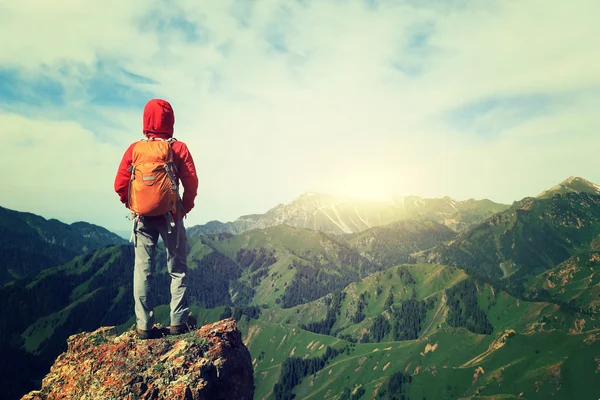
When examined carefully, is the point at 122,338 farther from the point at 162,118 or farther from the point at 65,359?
the point at 162,118

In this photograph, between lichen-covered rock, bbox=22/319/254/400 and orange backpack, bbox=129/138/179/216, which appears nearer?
lichen-covered rock, bbox=22/319/254/400

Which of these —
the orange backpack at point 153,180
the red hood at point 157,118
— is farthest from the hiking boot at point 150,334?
the red hood at point 157,118

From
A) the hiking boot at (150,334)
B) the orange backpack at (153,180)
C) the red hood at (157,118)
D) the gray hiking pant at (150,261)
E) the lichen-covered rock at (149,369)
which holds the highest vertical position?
the red hood at (157,118)

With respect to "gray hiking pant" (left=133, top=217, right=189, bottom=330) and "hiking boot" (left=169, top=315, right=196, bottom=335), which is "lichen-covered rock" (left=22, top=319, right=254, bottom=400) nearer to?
"hiking boot" (left=169, top=315, right=196, bottom=335)

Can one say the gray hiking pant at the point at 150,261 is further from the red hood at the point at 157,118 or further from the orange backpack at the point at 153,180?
Result: the red hood at the point at 157,118

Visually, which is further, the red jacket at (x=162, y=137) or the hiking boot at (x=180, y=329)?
the hiking boot at (x=180, y=329)

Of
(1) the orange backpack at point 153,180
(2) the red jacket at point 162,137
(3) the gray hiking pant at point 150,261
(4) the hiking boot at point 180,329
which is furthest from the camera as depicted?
(4) the hiking boot at point 180,329

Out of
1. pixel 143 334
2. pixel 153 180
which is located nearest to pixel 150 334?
pixel 143 334

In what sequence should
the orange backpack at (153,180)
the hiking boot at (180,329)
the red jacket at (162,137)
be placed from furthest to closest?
1. the hiking boot at (180,329)
2. the red jacket at (162,137)
3. the orange backpack at (153,180)

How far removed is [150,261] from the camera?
1291cm

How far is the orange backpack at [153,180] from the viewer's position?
11.8 meters

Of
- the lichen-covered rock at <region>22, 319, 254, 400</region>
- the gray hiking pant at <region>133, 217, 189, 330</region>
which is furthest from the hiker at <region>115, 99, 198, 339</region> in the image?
the lichen-covered rock at <region>22, 319, 254, 400</region>

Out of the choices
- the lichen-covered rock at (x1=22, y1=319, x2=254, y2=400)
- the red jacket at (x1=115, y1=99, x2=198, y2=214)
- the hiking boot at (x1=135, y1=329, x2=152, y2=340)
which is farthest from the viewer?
the hiking boot at (x1=135, y1=329, x2=152, y2=340)

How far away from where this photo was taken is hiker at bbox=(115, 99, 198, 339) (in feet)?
38.8
